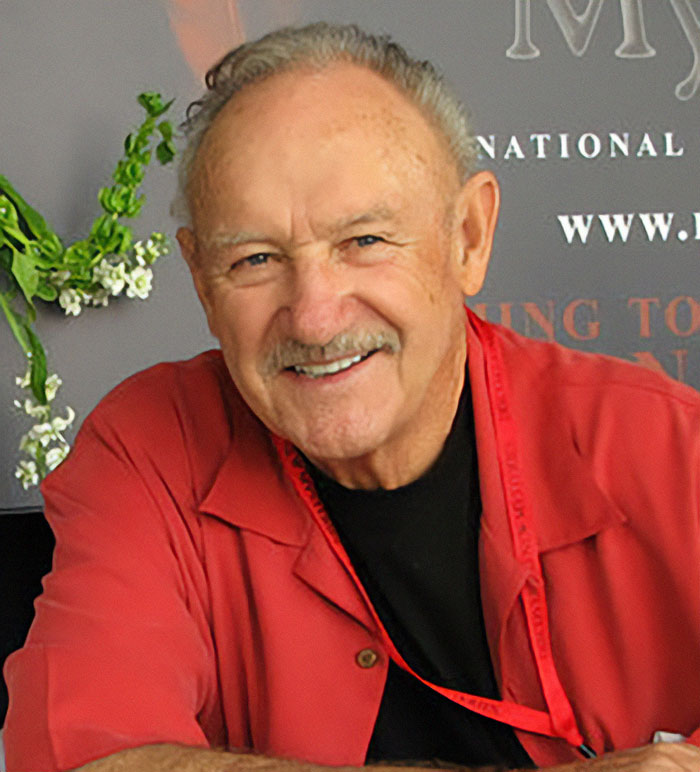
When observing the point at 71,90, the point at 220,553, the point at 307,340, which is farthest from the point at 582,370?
the point at 71,90

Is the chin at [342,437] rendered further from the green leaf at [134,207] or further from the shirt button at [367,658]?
the green leaf at [134,207]

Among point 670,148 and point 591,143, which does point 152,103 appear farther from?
point 670,148

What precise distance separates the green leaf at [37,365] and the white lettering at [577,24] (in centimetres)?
132

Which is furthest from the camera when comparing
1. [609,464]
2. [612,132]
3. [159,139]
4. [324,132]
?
[612,132]

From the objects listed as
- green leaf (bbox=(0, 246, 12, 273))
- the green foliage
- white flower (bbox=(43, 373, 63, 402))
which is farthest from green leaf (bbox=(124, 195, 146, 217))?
white flower (bbox=(43, 373, 63, 402))

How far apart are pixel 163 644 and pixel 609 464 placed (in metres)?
0.57

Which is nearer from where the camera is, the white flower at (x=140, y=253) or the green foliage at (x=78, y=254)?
the green foliage at (x=78, y=254)

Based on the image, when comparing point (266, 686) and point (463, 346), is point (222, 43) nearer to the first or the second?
point (463, 346)

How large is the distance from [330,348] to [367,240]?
132 millimetres

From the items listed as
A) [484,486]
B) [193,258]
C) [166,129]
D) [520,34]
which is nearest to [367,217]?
[193,258]

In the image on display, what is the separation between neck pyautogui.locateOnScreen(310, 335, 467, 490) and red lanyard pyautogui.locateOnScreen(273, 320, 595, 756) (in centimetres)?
5

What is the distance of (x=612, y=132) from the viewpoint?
8.83ft

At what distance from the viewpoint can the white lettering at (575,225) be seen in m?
2.67

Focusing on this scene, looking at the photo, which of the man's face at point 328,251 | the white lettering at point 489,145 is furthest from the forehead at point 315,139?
the white lettering at point 489,145
